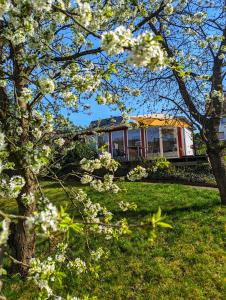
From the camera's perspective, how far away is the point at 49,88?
466cm

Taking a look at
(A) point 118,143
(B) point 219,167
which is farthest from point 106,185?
(A) point 118,143

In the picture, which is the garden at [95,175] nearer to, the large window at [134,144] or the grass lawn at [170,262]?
the grass lawn at [170,262]

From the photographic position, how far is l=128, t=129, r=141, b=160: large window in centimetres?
2602

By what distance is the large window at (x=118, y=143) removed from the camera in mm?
26331

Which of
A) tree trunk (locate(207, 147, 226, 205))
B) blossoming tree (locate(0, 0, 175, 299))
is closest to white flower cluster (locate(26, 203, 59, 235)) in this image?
blossoming tree (locate(0, 0, 175, 299))

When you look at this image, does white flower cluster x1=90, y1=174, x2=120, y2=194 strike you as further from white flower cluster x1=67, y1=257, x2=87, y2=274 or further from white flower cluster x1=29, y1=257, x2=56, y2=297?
white flower cluster x1=29, y1=257, x2=56, y2=297

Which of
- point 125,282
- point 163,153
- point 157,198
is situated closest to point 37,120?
point 125,282

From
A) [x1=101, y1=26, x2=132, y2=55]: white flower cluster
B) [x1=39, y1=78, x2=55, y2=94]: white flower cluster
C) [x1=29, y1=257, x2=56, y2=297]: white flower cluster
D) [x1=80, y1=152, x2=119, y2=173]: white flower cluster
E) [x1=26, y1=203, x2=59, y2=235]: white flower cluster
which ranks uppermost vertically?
[x1=39, y1=78, x2=55, y2=94]: white flower cluster

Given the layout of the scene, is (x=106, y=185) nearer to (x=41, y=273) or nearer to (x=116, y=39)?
(x=41, y=273)

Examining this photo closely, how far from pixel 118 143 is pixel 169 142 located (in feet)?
11.0

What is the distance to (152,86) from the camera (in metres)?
11.7

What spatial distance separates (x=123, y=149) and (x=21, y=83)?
2024cm

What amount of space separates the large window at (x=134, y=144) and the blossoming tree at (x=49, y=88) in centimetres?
1764

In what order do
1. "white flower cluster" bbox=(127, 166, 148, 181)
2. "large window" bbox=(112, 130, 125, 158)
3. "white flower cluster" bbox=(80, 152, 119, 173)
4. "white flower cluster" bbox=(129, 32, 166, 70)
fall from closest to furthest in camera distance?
"white flower cluster" bbox=(129, 32, 166, 70)
"white flower cluster" bbox=(80, 152, 119, 173)
"white flower cluster" bbox=(127, 166, 148, 181)
"large window" bbox=(112, 130, 125, 158)
